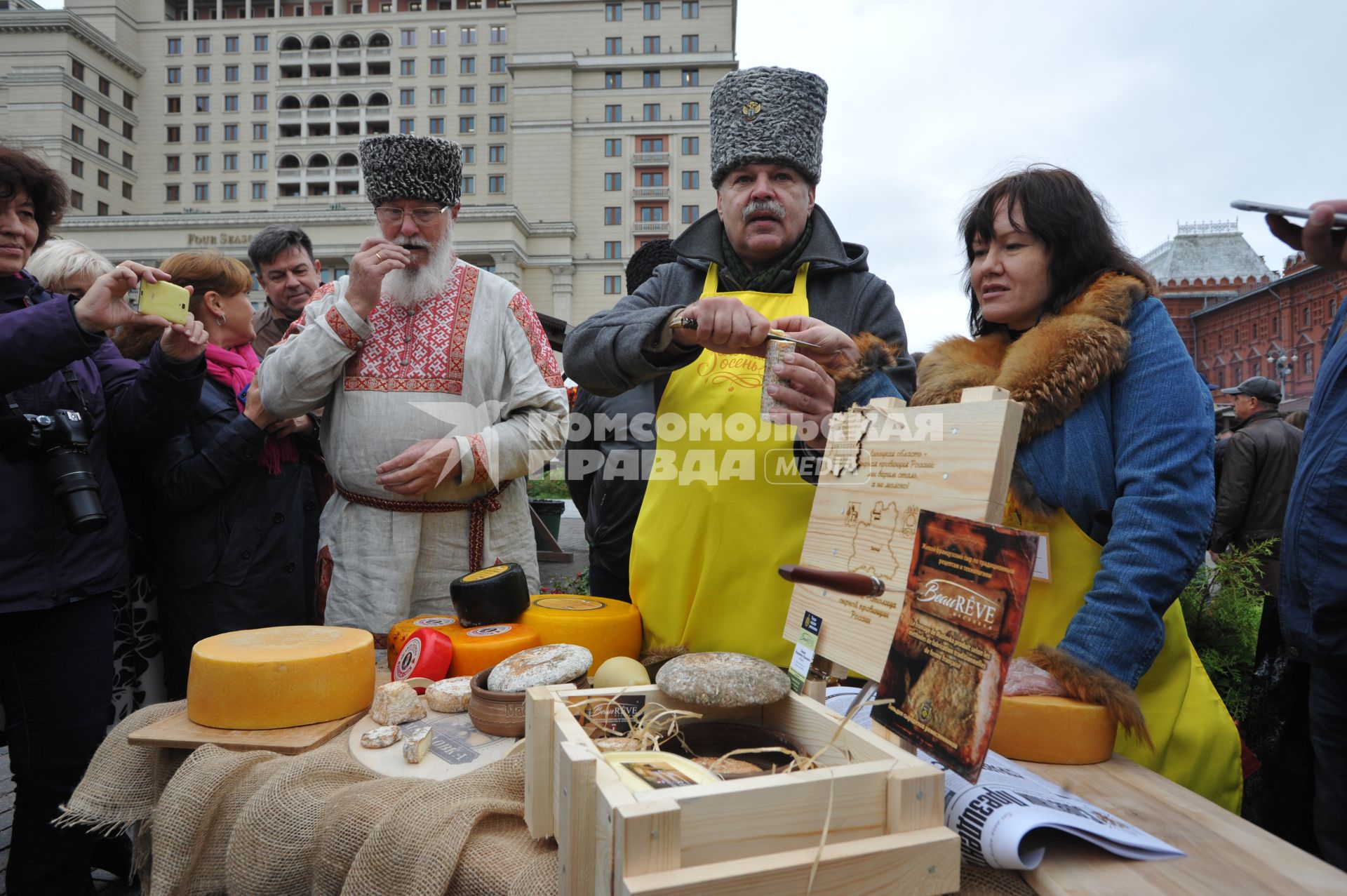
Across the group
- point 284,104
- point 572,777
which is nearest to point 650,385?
point 572,777

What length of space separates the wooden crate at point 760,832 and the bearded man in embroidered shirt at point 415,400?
1.35 metres

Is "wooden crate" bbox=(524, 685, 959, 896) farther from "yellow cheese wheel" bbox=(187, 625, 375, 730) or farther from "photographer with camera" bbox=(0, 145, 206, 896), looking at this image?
A: "photographer with camera" bbox=(0, 145, 206, 896)

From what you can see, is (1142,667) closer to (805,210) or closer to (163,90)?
(805,210)

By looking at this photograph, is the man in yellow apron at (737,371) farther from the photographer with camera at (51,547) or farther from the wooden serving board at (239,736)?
the photographer with camera at (51,547)

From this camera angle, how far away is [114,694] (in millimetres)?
2459

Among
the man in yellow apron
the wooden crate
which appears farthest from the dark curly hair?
the wooden crate

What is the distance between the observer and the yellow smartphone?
6.36 feet

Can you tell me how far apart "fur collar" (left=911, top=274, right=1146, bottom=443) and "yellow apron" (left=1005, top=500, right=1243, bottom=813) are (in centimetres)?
19

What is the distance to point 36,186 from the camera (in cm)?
209

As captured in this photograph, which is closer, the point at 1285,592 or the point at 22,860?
the point at 1285,592

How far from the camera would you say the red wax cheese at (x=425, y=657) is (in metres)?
1.56

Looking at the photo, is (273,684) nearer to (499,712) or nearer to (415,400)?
(499,712)

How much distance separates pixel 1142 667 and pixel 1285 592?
0.62 meters

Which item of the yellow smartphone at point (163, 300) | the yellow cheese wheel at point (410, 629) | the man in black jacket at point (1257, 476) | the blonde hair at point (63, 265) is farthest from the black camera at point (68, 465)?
the man in black jacket at point (1257, 476)
